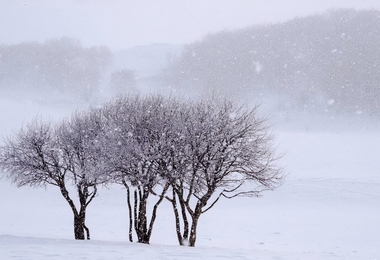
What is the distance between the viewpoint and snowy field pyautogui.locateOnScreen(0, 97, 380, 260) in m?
14.5

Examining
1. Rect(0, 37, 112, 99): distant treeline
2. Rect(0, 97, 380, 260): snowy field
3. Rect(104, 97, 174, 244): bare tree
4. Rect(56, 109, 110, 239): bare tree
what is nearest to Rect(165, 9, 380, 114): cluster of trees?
Rect(0, 37, 112, 99): distant treeline

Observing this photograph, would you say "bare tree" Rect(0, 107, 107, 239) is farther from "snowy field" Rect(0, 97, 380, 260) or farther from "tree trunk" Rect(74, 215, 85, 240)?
"snowy field" Rect(0, 97, 380, 260)

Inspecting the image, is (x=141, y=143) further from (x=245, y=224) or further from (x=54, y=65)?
(x=54, y=65)

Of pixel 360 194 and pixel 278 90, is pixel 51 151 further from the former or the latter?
pixel 278 90

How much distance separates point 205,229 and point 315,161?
88.5ft

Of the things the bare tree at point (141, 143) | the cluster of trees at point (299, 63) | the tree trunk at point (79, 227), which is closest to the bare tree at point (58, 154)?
the tree trunk at point (79, 227)

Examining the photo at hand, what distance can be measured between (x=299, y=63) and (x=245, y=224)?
83777 mm

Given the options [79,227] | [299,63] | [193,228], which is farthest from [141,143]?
[299,63]

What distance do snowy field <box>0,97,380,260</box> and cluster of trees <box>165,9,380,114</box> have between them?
4547 centimetres

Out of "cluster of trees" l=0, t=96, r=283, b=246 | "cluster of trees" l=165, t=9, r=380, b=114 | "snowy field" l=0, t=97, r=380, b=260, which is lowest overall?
"snowy field" l=0, t=97, r=380, b=260

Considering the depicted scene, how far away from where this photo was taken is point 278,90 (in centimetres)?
9675

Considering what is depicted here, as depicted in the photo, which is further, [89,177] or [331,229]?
[331,229]

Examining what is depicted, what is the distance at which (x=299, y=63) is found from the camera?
4163 inches

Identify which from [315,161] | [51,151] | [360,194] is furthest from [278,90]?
[51,151]
